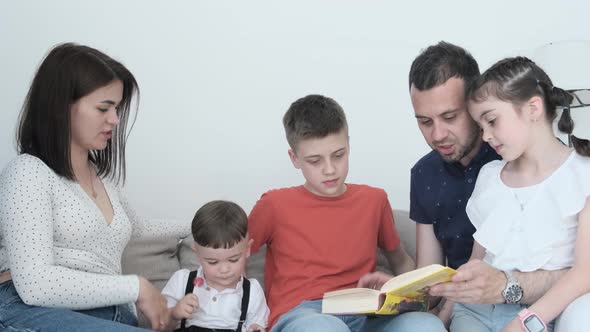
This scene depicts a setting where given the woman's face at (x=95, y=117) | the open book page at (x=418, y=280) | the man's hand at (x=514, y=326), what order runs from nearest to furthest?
the open book page at (x=418, y=280), the man's hand at (x=514, y=326), the woman's face at (x=95, y=117)

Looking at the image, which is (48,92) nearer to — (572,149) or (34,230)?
(34,230)

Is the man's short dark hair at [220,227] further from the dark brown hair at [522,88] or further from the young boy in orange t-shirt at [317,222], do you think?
the dark brown hair at [522,88]

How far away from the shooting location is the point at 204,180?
3008 mm

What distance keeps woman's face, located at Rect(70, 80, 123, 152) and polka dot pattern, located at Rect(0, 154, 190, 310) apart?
4.8 inches

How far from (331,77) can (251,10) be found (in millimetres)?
432

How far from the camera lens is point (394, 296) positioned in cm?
170

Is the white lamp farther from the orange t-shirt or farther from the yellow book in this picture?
the yellow book

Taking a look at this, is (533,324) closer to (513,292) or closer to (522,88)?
(513,292)

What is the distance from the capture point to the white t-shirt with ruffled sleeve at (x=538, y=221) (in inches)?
72.4

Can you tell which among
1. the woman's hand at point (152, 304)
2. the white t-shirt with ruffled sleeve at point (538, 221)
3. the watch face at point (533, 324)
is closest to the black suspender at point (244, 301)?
the woman's hand at point (152, 304)

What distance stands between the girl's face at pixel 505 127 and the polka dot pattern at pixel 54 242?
0.99m

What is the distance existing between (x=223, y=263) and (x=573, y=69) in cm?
165

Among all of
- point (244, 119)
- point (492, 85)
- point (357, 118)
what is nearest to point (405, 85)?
point (357, 118)

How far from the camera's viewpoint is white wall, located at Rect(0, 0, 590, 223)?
2908mm
